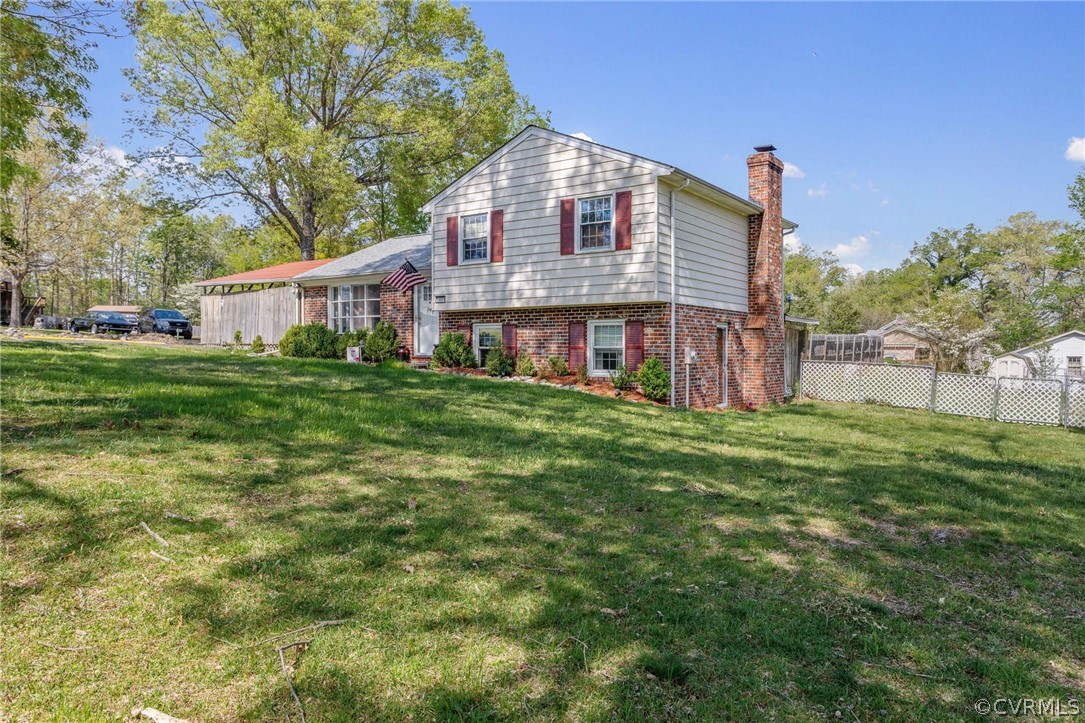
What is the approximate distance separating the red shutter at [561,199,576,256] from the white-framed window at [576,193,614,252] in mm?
99

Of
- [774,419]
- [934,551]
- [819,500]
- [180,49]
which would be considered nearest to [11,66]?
[819,500]

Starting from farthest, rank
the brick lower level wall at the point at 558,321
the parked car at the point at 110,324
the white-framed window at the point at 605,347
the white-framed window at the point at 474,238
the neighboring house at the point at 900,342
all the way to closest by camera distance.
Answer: the neighboring house at the point at 900,342
the parked car at the point at 110,324
the white-framed window at the point at 474,238
the white-framed window at the point at 605,347
the brick lower level wall at the point at 558,321

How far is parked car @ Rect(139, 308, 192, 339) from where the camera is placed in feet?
99.7

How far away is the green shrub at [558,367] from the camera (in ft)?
48.3

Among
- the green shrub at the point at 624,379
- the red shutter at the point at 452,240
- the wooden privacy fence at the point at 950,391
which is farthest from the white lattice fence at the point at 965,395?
the red shutter at the point at 452,240

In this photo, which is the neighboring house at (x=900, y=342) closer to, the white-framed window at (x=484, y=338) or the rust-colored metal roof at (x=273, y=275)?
the white-framed window at (x=484, y=338)

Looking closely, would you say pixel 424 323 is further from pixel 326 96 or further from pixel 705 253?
pixel 326 96

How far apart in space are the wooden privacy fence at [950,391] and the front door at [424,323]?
11.8 m

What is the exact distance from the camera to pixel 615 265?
45.2 ft

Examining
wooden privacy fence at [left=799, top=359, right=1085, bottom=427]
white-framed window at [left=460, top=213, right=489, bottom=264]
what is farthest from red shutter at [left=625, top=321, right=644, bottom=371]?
wooden privacy fence at [left=799, top=359, right=1085, bottom=427]

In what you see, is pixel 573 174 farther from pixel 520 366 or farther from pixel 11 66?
pixel 11 66

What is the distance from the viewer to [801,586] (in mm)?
3885

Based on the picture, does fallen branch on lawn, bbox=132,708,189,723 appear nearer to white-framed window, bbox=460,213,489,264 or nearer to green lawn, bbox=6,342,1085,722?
green lawn, bbox=6,342,1085,722

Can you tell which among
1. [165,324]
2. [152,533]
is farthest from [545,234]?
[165,324]
